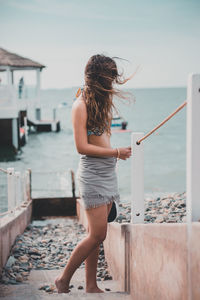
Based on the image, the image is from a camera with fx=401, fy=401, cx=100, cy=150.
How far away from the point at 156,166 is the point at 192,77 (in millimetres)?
29497

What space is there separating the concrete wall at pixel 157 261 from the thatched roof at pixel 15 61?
25699mm

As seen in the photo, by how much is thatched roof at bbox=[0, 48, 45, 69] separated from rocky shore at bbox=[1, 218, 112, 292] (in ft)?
71.4

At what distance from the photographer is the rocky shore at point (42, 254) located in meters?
3.95

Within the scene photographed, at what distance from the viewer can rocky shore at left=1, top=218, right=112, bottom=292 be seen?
395 centimetres

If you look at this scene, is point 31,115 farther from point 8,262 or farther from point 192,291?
point 192,291

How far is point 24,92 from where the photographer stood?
33.0 m

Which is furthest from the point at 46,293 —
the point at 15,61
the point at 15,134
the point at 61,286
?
the point at 15,61

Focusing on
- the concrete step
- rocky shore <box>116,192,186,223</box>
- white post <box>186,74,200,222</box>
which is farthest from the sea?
white post <box>186,74,200,222</box>

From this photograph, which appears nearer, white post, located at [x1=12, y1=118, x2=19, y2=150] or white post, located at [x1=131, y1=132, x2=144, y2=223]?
white post, located at [x1=131, y1=132, x2=144, y2=223]

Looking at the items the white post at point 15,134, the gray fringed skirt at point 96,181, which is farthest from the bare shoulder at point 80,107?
the white post at point 15,134

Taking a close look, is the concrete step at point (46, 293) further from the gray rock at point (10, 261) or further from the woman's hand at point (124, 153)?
the woman's hand at point (124, 153)

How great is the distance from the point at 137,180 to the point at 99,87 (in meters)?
0.77

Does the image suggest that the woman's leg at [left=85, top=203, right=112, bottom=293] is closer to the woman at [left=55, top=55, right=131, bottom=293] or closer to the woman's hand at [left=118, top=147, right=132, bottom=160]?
the woman at [left=55, top=55, right=131, bottom=293]

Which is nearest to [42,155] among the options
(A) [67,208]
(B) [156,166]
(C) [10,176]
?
(B) [156,166]
